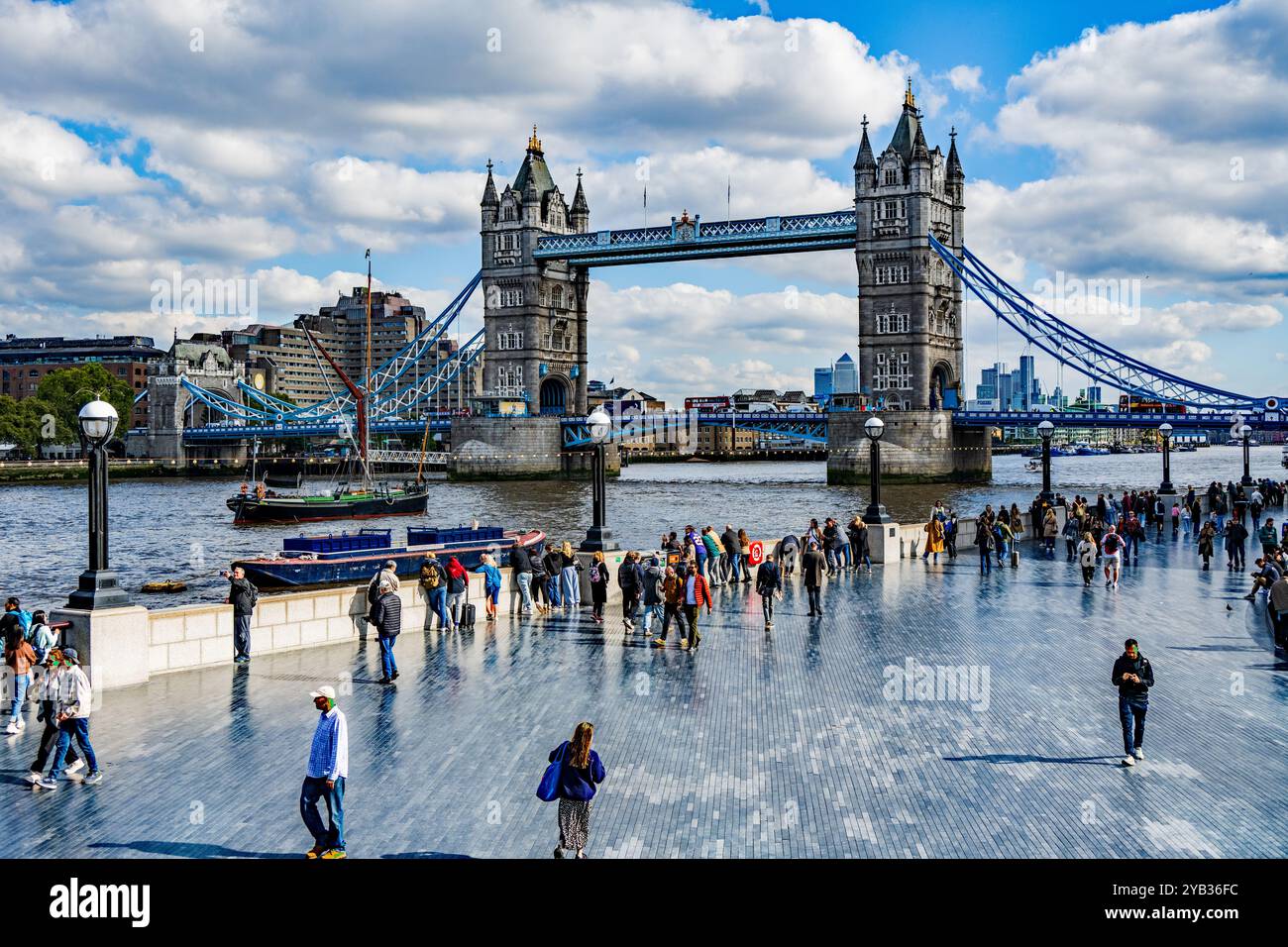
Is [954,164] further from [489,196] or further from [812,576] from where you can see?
[812,576]

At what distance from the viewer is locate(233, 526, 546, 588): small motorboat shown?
1432 inches

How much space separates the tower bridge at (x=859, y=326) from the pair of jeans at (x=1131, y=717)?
83735 mm

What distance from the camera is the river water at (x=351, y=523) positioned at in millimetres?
44719

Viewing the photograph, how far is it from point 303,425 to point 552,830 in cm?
13016

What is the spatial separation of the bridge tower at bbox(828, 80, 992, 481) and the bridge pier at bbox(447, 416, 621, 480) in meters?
30.2

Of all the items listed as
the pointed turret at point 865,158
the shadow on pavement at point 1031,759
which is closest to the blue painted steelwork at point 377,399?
the pointed turret at point 865,158

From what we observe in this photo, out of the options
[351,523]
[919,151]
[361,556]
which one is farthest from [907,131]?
[361,556]

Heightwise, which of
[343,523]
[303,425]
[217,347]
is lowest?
[343,523]

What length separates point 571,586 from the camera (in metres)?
22.2

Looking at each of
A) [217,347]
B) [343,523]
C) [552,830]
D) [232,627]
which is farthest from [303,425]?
[552,830]

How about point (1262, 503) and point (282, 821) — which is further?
point (1262, 503)

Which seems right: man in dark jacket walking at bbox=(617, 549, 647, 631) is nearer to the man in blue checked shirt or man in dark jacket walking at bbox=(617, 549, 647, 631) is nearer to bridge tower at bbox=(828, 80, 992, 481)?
the man in blue checked shirt
